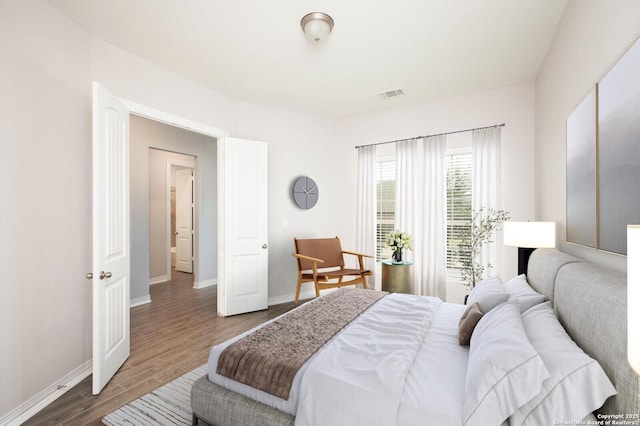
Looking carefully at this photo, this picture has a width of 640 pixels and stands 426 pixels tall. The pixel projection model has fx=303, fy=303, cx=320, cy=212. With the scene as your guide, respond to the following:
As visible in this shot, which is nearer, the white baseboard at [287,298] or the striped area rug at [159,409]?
the striped area rug at [159,409]

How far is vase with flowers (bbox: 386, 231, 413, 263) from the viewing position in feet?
13.1

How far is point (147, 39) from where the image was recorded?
8.75 ft

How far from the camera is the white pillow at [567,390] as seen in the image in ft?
3.29

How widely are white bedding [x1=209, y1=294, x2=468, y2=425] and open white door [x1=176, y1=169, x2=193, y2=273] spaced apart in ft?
16.0

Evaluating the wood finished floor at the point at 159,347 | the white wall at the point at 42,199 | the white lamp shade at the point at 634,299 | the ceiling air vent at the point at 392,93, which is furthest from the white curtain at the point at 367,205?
the white lamp shade at the point at 634,299

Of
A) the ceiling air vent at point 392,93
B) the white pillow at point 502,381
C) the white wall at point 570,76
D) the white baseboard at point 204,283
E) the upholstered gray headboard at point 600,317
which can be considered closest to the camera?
the upholstered gray headboard at point 600,317

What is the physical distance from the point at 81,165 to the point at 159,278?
11.6ft

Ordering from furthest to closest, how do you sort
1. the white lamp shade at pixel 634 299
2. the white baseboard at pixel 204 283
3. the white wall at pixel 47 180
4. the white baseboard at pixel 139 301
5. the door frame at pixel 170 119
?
the white baseboard at pixel 204 283, the white baseboard at pixel 139 301, the door frame at pixel 170 119, the white wall at pixel 47 180, the white lamp shade at pixel 634 299

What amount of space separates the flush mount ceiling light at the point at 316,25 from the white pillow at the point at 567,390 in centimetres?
250

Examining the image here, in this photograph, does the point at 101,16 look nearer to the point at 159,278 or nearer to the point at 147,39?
the point at 147,39

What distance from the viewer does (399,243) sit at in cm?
399

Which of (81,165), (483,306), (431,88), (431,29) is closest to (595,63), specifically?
(431,29)

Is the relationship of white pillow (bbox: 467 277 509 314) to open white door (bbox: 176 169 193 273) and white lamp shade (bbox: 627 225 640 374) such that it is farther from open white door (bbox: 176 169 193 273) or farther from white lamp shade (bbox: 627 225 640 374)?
open white door (bbox: 176 169 193 273)

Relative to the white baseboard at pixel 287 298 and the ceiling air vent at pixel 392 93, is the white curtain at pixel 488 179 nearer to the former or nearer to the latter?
the ceiling air vent at pixel 392 93
